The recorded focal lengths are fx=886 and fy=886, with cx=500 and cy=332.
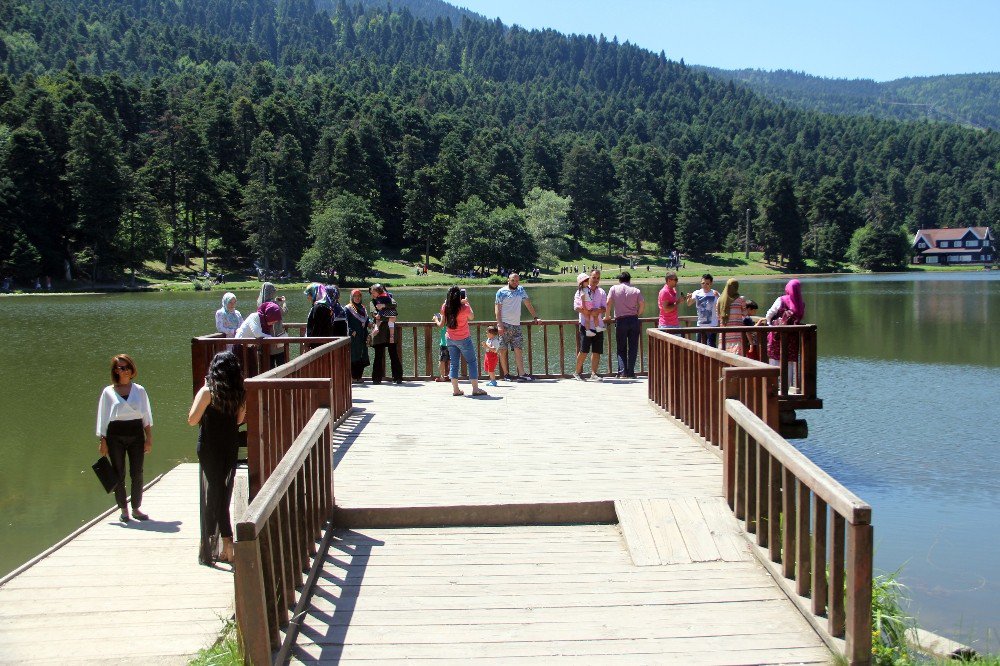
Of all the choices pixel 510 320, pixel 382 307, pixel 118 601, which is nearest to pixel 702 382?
pixel 118 601

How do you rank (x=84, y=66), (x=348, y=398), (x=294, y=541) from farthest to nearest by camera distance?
(x=84, y=66), (x=348, y=398), (x=294, y=541)

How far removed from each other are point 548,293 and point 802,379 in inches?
2277

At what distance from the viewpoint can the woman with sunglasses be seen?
777 centimetres

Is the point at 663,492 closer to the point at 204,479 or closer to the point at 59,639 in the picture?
the point at 204,479

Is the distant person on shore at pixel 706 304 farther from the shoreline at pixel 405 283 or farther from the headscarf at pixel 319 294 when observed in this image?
the shoreline at pixel 405 283

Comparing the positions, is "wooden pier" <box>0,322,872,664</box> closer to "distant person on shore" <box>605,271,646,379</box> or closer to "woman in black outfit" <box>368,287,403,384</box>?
"distant person on shore" <box>605,271,646,379</box>

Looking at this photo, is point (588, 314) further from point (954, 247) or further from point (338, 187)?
point (954, 247)

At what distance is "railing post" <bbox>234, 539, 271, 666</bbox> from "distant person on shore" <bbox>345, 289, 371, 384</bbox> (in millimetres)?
8939

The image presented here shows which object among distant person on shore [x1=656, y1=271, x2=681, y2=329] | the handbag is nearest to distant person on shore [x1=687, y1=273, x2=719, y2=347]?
distant person on shore [x1=656, y1=271, x2=681, y2=329]

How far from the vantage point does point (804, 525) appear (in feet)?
15.1

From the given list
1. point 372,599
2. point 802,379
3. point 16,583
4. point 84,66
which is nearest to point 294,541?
point 372,599

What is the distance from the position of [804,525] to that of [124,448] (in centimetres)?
598

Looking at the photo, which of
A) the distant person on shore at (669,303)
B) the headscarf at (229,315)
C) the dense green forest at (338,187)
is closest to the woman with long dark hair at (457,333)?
the distant person on shore at (669,303)

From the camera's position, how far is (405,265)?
9444cm
